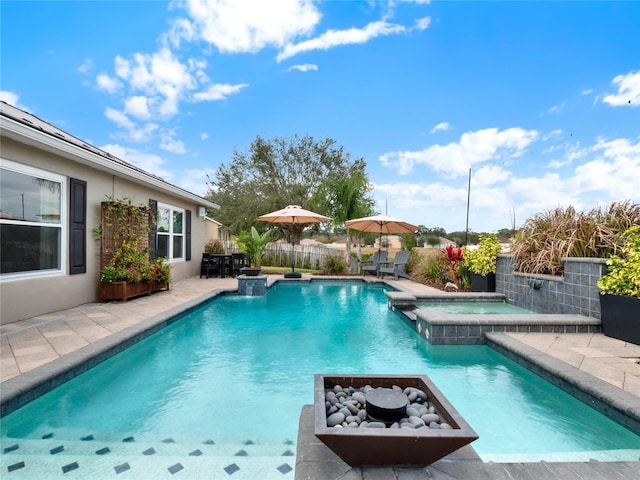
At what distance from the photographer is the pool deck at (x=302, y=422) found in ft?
5.72

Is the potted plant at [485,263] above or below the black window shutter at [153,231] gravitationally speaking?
below

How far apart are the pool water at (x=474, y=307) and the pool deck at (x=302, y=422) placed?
153 cm

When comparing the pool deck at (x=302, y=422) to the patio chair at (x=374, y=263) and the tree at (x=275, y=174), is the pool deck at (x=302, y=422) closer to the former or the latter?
the patio chair at (x=374, y=263)

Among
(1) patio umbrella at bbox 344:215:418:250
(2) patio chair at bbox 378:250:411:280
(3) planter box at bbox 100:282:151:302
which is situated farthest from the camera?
(1) patio umbrella at bbox 344:215:418:250

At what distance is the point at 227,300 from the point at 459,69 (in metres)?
10.9

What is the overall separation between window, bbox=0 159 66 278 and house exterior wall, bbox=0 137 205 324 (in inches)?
4.5

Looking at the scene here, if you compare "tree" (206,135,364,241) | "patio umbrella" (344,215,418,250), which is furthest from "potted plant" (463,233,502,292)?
"tree" (206,135,364,241)

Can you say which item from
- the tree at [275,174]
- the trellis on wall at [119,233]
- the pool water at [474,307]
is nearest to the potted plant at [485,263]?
the pool water at [474,307]

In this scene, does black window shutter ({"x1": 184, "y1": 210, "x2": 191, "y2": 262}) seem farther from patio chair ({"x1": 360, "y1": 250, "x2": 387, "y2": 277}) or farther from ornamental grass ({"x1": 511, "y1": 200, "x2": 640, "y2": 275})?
ornamental grass ({"x1": 511, "y1": 200, "x2": 640, "y2": 275})

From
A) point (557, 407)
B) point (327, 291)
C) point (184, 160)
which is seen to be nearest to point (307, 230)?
point (184, 160)

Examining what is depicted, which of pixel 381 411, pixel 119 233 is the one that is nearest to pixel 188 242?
pixel 119 233

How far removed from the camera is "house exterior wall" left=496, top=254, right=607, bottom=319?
5211mm

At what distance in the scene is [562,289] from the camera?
5871 millimetres

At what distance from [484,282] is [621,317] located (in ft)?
12.6
